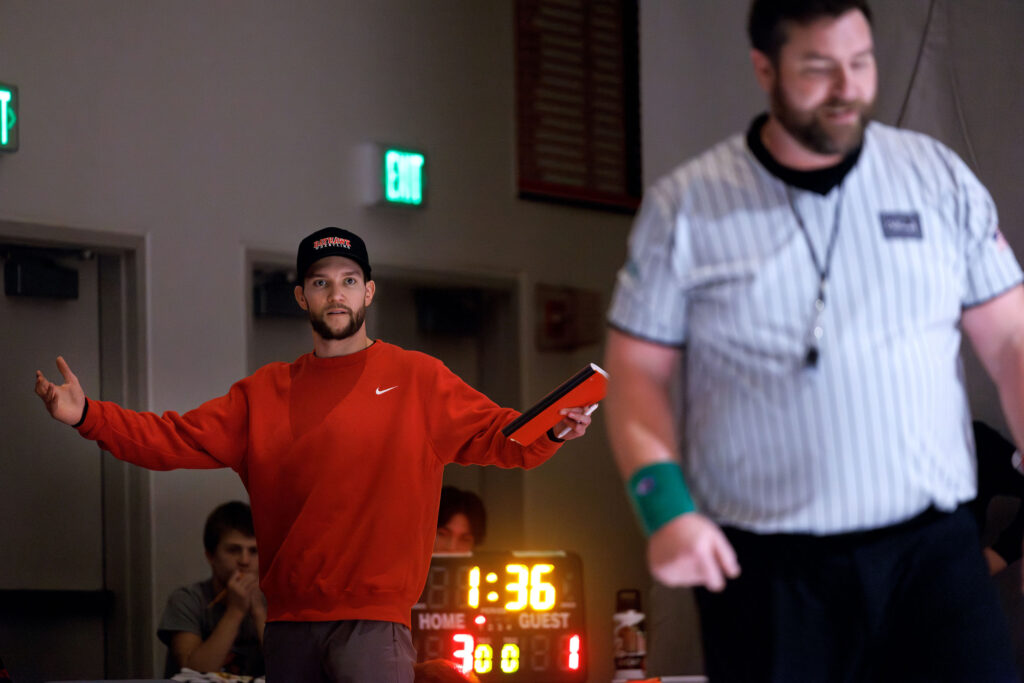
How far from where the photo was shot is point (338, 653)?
278 centimetres

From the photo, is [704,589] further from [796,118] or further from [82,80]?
[82,80]

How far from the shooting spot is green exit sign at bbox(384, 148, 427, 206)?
5652 mm

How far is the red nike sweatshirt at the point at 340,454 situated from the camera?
2.84 meters

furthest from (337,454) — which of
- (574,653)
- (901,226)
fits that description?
(901,226)

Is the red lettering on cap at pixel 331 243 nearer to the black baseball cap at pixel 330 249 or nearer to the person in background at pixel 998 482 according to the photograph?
the black baseball cap at pixel 330 249

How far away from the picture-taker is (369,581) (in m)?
2.81

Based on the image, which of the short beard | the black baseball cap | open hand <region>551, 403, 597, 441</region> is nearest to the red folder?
open hand <region>551, 403, 597, 441</region>

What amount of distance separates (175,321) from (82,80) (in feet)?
3.38

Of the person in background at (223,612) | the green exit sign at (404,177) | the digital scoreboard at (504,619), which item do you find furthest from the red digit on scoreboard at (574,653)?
the green exit sign at (404,177)

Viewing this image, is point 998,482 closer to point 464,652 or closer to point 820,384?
point 464,652

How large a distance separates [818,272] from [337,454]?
159cm

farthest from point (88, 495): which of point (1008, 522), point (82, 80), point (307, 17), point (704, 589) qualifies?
point (704, 589)

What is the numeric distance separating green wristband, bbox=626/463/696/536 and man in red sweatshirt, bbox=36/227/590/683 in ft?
3.70

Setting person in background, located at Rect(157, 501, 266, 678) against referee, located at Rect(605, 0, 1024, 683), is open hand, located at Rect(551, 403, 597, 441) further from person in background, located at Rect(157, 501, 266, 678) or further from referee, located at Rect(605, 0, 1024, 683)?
person in background, located at Rect(157, 501, 266, 678)
